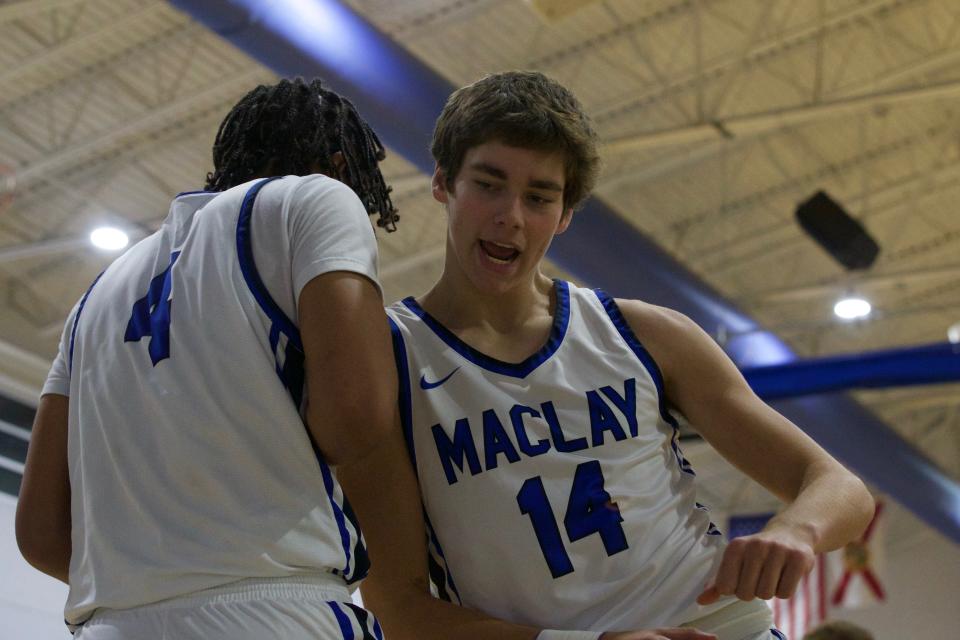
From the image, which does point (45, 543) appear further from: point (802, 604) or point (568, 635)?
point (802, 604)

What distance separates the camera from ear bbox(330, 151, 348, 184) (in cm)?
201

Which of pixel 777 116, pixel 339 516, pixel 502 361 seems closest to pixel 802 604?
pixel 777 116

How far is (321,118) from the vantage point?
6.59 ft

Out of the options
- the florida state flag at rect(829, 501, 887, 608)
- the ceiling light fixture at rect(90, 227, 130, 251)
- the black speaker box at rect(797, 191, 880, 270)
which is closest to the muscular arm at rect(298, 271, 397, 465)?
the ceiling light fixture at rect(90, 227, 130, 251)

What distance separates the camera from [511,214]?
204cm

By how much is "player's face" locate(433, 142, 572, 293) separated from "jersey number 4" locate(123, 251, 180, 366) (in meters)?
0.50

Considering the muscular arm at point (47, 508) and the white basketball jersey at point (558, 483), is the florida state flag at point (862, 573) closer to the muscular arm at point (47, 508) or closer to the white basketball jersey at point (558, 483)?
the white basketball jersey at point (558, 483)

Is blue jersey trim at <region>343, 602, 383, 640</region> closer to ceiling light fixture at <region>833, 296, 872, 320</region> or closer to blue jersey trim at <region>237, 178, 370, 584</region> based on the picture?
blue jersey trim at <region>237, 178, 370, 584</region>

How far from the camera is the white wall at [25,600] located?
4547mm

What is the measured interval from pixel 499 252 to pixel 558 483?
40 cm

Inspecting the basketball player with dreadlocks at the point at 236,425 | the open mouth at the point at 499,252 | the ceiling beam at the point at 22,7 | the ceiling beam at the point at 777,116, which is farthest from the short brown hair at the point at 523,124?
the ceiling beam at the point at 22,7

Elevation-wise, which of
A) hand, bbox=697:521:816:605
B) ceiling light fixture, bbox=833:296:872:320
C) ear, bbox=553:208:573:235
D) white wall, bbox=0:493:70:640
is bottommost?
white wall, bbox=0:493:70:640

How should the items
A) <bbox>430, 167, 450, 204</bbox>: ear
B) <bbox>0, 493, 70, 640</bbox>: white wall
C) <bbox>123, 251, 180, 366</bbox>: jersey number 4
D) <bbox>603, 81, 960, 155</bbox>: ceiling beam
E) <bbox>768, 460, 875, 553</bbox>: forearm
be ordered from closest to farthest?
<bbox>123, 251, 180, 366</bbox>: jersey number 4
<bbox>768, 460, 875, 553</bbox>: forearm
<bbox>430, 167, 450, 204</bbox>: ear
<bbox>0, 493, 70, 640</bbox>: white wall
<bbox>603, 81, 960, 155</bbox>: ceiling beam

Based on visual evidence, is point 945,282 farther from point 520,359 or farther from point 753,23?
point 520,359
